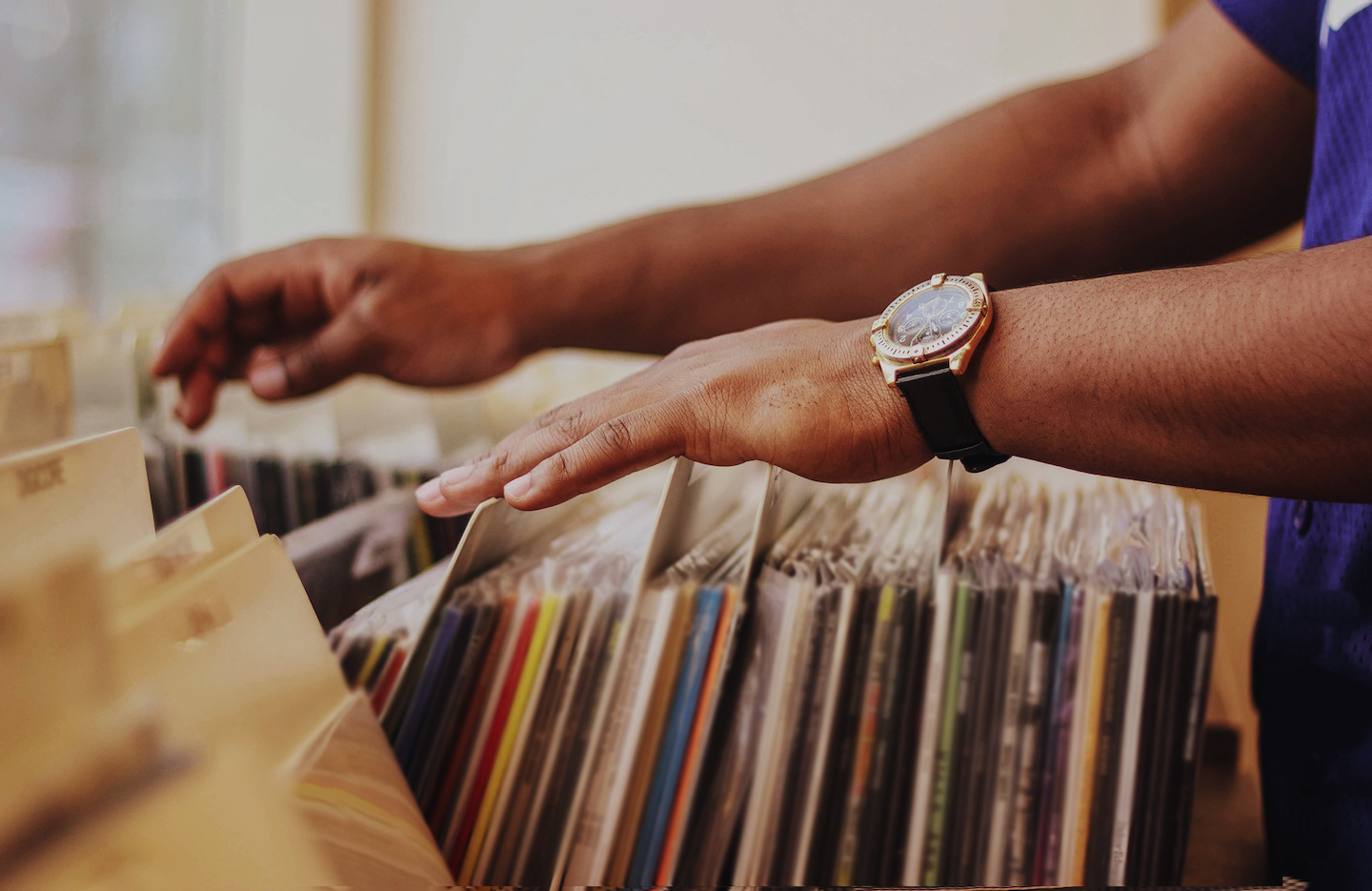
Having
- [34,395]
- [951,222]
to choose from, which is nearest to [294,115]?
[34,395]

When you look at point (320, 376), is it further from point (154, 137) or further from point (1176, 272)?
point (154, 137)

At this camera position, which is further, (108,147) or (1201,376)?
(108,147)

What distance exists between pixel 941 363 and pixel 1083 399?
0.08m

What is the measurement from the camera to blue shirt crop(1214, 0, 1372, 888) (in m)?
0.61

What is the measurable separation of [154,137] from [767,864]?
2.16m

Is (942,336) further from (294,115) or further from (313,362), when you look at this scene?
(294,115)

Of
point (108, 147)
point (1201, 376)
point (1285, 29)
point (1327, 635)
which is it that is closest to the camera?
point (1201, 376)

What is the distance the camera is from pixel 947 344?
1.61 ft

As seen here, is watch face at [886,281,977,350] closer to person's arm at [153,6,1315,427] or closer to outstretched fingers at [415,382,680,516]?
outstretched fingers at [415,382,680,516]

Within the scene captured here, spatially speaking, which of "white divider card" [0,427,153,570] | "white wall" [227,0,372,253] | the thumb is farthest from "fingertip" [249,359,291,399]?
"white wall" [227,0,372,253]

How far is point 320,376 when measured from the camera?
3.20 feet

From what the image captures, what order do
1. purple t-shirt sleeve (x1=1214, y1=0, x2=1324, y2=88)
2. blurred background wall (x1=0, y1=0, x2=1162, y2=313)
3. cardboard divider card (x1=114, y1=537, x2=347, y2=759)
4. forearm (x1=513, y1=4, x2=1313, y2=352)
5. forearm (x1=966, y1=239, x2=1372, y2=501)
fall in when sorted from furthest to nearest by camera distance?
blurred background wall (x1=0, y1=0, x2=1162, y2=313)
forearm (x1=513, y1=4, x2=1313, y2=352)
purple t-shirt sleeve (x1=1214, y1=0, x2=1324, y2=88)
forearm (x1=966, y1=239, x2=1372, y2=501)
cardboard divider card (x1=114, y1=537, x2=347, y2=759)

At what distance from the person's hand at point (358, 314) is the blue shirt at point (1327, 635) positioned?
2.49 feet

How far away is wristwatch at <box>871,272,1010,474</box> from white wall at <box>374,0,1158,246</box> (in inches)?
62.6
